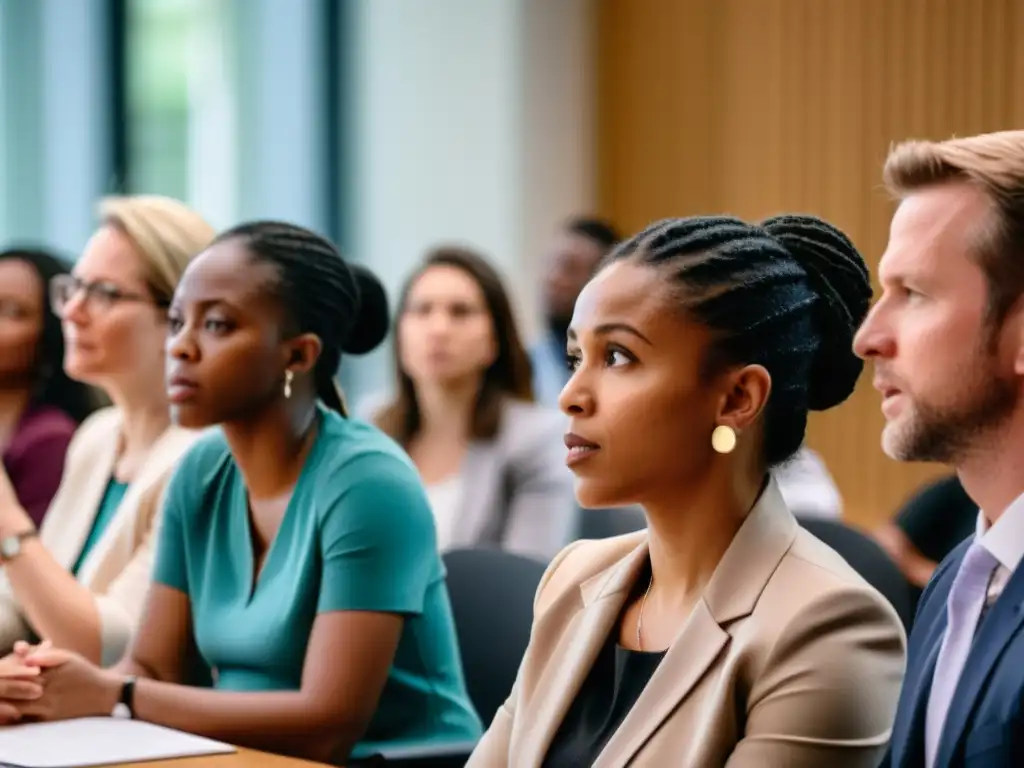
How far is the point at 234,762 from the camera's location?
2020 millimetres

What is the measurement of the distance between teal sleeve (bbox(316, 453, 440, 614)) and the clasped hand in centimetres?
32

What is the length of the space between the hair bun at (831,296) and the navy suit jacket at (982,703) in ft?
1.11

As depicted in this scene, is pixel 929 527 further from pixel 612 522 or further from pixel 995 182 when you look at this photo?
pixel 995 182

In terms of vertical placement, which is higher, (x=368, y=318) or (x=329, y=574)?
(x=368, y=318)

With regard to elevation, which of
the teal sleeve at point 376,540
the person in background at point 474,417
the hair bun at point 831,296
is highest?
the hair bun at point 831,296

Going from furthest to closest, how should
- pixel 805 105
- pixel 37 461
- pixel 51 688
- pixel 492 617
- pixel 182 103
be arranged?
pixel 182 103 < pixel 805 105 < pixel 37 461 < pixel 492 617 < pixel 51 688

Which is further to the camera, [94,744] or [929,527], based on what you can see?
[929,527]

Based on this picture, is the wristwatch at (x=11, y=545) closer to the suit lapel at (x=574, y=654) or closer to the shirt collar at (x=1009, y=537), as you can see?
the suit lapel at (x=574, y=654)

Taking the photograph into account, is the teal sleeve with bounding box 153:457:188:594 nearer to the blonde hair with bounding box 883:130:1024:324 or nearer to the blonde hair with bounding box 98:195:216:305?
the blonde hair with bounding box 98:195:216:305

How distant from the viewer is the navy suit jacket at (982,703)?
4.74ft

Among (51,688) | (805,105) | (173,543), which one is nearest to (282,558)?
(173,543)

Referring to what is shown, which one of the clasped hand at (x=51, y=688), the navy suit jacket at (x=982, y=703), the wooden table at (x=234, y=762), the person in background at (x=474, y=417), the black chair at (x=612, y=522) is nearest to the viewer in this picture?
the navy suit jacket at (x=982, y=703)

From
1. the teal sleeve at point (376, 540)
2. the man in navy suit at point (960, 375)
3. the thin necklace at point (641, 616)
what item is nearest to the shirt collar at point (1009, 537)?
the man in navy suit at point (960, 375)

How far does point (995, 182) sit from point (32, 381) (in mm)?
2702
